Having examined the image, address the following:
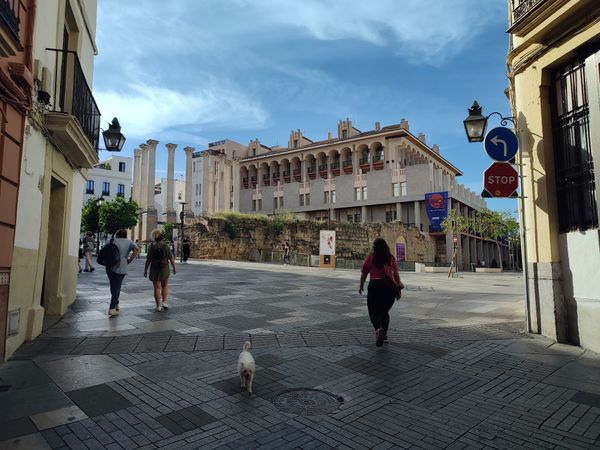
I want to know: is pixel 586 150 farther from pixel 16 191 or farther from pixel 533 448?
pixel 16 191

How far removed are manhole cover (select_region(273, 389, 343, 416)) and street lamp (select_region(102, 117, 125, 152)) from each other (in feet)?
25.4

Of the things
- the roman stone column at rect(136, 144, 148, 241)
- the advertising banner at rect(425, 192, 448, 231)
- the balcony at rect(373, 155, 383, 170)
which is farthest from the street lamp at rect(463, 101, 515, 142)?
the roman stone column at rect(136, 144, 148, 241)

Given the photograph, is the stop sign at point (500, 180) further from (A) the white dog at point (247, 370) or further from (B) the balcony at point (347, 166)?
(B) the balcony at point (347, 166)

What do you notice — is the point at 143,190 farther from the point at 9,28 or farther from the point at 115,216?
the point at 9,28

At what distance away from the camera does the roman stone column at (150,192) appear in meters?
45.2

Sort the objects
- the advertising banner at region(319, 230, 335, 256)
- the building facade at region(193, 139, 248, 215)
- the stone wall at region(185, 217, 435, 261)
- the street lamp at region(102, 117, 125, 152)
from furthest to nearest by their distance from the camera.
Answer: the building facade at region(193, 139, 248, 215), the stone wall at region(185, 217, 435, 261), the advertising banner at region(319, 230, 335, 256), the street lamp at region(102, 117, 125, 152)

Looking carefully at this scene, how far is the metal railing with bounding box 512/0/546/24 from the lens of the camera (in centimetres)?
598

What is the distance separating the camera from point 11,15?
438cm

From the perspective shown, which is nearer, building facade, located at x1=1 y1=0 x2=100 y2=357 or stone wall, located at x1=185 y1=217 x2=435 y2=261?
building facade, located at x1=1 y1=0 x2=100 y2=357

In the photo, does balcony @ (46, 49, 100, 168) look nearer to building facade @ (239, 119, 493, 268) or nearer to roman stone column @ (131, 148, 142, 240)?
building facade @ (239, 119, 493, 268)

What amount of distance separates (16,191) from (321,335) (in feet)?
15.0

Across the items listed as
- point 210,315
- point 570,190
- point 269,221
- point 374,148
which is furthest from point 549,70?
point 374,148

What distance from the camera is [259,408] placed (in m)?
3.48

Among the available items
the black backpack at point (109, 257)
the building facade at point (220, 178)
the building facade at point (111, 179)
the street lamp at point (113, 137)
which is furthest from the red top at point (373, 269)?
the building facade at point (111, 179)
